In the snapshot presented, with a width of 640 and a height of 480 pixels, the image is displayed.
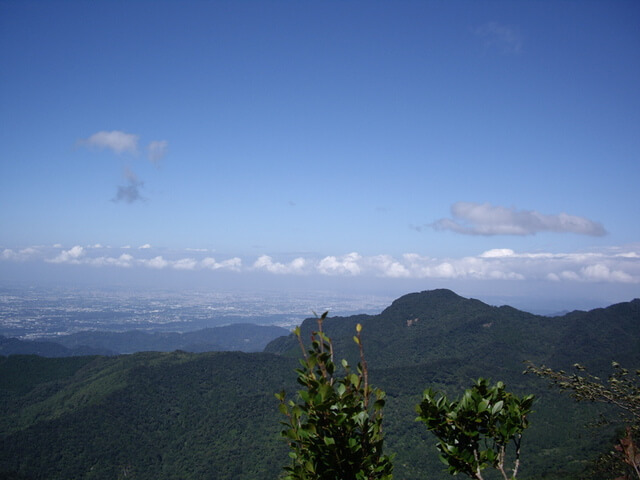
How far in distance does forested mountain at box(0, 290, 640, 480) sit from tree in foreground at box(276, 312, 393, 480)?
46.4 m

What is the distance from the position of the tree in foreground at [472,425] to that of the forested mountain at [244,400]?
149 ft

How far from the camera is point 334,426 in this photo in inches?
126

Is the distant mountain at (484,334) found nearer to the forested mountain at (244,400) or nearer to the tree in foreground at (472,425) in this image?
the forested mountain at (244,400)

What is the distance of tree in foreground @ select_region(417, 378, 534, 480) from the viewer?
387 cm

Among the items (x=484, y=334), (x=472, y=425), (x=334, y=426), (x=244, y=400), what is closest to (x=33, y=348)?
(x=244, y=400)

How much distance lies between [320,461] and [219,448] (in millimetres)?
82906

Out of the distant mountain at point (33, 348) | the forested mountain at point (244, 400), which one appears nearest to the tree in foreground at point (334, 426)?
the forested mountain at point (244, 400)

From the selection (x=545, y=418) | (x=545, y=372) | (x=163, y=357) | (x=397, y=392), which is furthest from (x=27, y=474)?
(x=545, y=418)

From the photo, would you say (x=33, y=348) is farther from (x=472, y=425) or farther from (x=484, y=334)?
(x=472, y=425)

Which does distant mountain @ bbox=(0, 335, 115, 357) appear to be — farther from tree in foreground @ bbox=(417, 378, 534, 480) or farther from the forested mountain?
tree in foreground @ bbox=(417, 378, 534, 480)

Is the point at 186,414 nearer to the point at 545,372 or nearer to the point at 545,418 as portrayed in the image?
the point at 545,418

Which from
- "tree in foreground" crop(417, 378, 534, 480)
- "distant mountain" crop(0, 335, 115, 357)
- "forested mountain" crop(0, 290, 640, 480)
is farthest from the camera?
"distant mountain" crop(0, 335, 115, 357)

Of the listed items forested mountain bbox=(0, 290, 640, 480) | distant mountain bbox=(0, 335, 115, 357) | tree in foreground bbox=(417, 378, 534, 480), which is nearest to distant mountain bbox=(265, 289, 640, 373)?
forested mountain bbox=(0, 290, 640, 480)

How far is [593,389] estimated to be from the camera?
7.21 m
